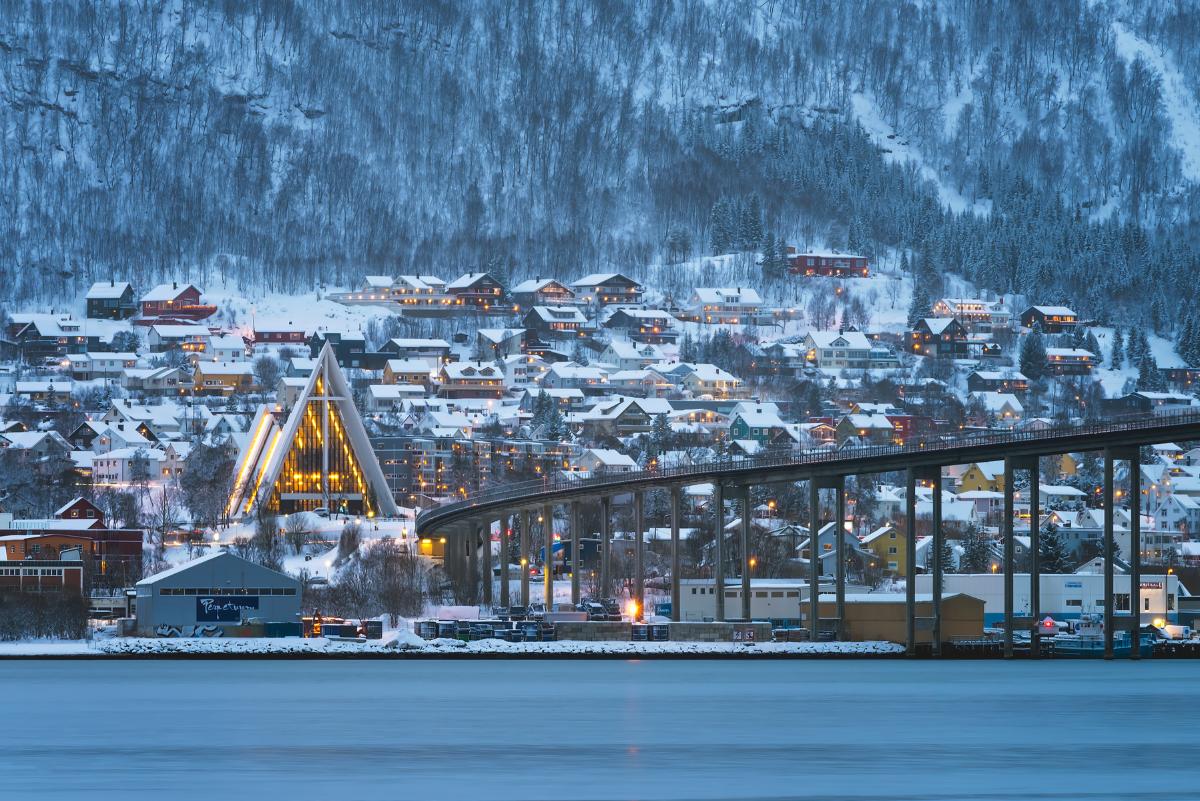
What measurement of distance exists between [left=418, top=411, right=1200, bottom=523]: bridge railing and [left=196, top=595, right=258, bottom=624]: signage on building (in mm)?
17610

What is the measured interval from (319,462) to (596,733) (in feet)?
284

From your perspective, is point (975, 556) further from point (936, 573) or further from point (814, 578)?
point (936, 573)

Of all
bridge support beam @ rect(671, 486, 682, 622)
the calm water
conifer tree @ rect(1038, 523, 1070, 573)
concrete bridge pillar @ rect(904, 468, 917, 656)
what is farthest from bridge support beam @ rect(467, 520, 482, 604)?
the calm water

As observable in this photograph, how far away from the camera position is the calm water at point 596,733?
47.0 meters

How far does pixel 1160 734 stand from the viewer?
57.1 meters

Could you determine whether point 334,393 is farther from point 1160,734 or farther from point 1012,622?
point 1160,734

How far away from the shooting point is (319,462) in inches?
5591

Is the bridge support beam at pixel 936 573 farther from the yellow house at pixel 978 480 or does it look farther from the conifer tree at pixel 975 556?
the yellow house at pixel 978 480

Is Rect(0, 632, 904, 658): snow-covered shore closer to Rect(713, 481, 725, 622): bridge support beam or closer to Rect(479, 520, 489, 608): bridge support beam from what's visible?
Rect(713, 481, 725, 622): bridge support beam

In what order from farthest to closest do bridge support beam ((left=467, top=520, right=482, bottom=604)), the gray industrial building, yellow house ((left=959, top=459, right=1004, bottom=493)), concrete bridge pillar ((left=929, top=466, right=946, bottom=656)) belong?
yellow house ((left=959, top=459, right=1004, bottom=493))
bridge support beam ((left=467, top=520, right=482, bottom=604))
the gray industrial building
concrete bridge pillar ((left=929, top=466, right=946, bottom=656))

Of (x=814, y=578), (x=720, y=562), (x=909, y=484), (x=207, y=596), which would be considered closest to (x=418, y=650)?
(x=207, y=596)

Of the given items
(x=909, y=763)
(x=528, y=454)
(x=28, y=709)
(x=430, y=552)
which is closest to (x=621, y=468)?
(x=528, y=454)

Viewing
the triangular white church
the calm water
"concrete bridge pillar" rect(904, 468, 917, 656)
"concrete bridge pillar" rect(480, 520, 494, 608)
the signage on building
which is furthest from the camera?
the triangular white church

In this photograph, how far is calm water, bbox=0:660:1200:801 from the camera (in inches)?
1850
